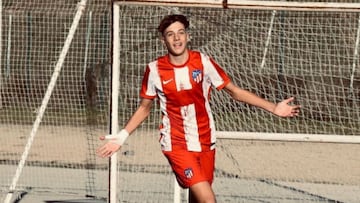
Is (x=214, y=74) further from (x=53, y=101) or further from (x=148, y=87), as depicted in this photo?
(x=53, y=101)

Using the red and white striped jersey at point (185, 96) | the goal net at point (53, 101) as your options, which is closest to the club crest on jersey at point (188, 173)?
the red and white striped jersey at point (185, 96)

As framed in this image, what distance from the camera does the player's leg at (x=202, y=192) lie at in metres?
7.17

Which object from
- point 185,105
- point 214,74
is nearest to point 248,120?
point 214,74

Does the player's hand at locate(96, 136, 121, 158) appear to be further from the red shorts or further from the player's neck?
the player's neck

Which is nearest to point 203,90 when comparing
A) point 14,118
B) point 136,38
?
point 136,38

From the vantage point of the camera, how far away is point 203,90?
7383 mm

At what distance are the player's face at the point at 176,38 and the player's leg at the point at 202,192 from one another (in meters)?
0.96

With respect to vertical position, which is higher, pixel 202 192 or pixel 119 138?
pixel 119 138

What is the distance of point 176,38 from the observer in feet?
23.5

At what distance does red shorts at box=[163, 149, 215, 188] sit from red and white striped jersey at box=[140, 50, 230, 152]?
4 centimetres

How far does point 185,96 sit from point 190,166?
511 mm

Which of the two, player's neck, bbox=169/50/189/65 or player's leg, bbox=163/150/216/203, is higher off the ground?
player's neck, bbox=169/50/189/65

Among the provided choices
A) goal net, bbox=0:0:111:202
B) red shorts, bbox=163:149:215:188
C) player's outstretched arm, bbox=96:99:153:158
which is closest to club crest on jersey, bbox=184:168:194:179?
red shorts, bbox=163:149:215:188

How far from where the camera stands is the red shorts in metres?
7.32
